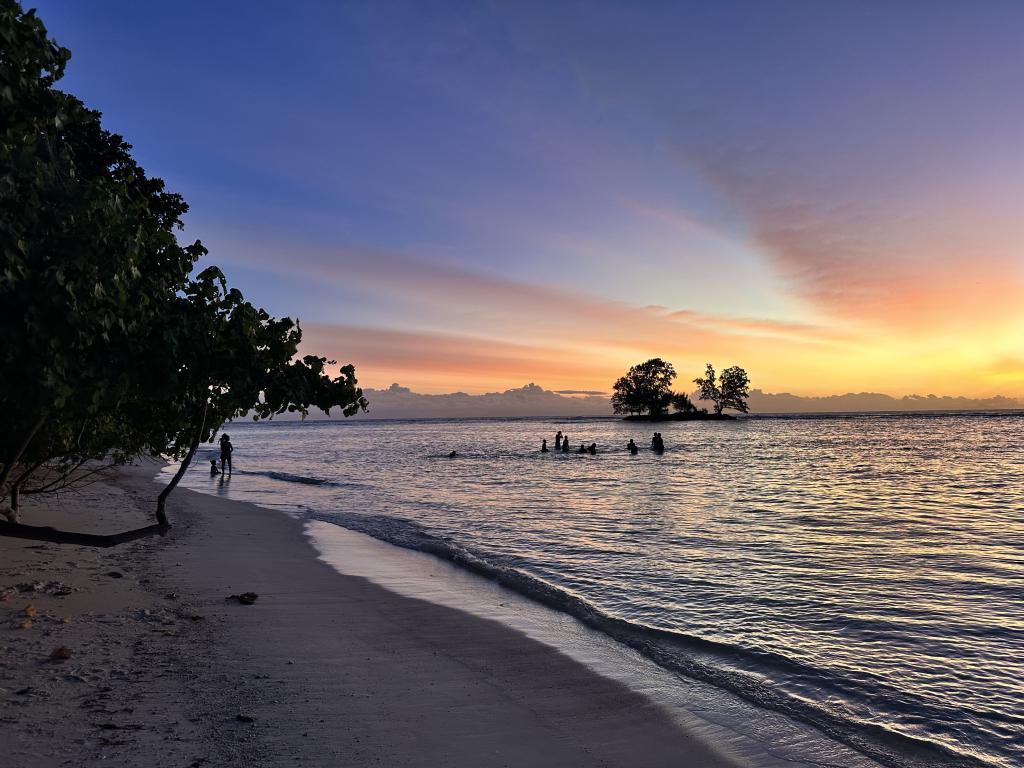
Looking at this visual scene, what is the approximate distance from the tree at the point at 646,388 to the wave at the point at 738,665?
14232 cm

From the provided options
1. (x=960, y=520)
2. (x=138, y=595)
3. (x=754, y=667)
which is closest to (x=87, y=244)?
(x=138, y=595)

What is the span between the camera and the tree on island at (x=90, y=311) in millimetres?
5258

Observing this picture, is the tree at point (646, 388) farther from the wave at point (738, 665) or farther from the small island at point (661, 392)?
the wave at point (738, 665)

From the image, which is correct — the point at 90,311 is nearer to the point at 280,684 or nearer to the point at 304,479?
the point at 280,684

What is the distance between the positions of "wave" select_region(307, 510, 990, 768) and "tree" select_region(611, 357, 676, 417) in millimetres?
142316

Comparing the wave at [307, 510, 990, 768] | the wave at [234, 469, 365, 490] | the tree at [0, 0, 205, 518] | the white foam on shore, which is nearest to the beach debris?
the tree at [0, 0, 205, 518]

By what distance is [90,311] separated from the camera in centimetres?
541

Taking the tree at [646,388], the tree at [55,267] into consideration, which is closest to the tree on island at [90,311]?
the tree at [55,267]

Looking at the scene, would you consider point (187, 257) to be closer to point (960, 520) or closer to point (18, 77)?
point (18, 77)

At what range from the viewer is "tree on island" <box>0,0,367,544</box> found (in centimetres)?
526

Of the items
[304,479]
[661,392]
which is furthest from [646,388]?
[304,479]

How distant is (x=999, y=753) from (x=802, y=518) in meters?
16.0

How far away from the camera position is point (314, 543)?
1662cm

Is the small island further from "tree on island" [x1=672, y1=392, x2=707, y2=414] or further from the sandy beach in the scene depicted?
the sandy beach
